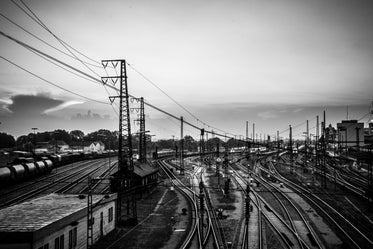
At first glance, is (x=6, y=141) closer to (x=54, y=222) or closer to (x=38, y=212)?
(x=38, y=212)

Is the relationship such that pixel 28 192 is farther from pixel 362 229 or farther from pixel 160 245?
pixel 362 229

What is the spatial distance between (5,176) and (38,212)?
19.0 m

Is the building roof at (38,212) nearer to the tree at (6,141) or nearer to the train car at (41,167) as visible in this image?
the train car at (41,167)

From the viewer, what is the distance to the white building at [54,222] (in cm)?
1390

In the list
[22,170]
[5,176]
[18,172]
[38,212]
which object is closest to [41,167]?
[22,170]

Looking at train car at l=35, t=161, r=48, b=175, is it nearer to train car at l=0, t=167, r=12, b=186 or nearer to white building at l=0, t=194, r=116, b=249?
train car at l=0, t=167, r=12, b=186

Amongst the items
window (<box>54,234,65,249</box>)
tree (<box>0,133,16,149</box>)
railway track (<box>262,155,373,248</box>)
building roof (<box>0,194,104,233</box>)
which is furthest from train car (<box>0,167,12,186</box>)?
tree (<box>0,133,16,149</box>)

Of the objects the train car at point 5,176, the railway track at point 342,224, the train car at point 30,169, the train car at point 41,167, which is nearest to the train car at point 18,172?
the train car at point 30,169

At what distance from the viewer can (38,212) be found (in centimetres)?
1772

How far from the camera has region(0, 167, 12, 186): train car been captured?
1256 inches

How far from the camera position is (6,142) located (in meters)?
112

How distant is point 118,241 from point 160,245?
3.29m

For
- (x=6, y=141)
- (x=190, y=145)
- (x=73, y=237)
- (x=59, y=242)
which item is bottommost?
(x=73, y=237)

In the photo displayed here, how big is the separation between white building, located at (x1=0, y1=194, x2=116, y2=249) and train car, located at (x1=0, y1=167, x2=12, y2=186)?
45.0ft
